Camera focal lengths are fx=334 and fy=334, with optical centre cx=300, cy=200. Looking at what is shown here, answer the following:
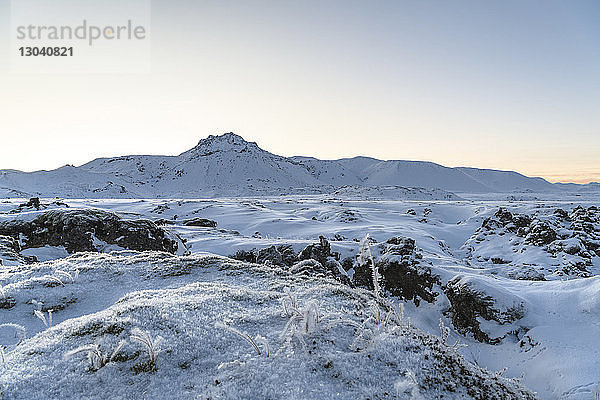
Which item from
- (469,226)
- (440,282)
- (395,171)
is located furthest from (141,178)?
(440,282)

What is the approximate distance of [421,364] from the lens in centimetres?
228

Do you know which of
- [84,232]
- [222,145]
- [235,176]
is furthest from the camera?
[222,145]

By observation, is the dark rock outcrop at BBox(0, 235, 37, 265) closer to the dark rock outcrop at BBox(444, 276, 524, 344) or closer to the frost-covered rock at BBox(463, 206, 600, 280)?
the dark rock outcrop at BBox(444, 276, 524, 344)

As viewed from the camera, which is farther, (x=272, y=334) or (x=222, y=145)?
(x=222, y=145)

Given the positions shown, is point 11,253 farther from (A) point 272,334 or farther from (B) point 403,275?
(B) point 403,275

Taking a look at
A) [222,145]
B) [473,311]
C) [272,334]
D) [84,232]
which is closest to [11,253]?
[84,232]

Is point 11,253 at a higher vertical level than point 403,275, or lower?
higher

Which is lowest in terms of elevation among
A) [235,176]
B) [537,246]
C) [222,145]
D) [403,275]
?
[537,246]

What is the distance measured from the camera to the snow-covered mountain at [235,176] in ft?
262

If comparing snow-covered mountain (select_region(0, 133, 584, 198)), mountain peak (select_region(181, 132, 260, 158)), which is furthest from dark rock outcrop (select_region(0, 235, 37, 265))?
mountain peak (select_region(181, 132, 260, 158))

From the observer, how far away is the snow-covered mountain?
3145 inches

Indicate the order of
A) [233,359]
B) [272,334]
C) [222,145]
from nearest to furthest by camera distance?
[233,359] < [272,334] < [222,145]

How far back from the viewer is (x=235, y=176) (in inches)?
4210

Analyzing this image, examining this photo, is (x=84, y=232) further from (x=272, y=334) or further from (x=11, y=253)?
(x=272, y=334)
